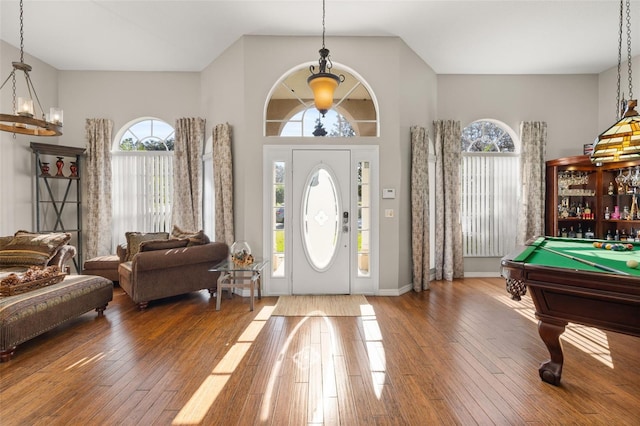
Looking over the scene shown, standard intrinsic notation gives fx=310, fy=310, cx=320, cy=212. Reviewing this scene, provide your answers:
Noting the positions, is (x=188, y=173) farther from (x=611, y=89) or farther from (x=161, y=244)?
(x=611, y=89)

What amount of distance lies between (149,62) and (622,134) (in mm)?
6525

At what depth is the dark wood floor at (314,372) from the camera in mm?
2053

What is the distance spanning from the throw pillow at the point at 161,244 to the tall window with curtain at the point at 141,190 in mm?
1596

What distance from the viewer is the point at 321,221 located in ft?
15.4

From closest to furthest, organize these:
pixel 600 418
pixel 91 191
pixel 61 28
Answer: pixel 600 418, pixel 61 28, pixel 91 191

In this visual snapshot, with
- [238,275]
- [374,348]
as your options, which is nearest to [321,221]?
[238,275]

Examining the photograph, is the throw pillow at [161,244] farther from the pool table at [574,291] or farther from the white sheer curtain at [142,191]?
Answer: the pool table at [574,291]

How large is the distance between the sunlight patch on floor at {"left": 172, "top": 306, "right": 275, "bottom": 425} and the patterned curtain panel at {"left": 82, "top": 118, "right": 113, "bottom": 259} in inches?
150

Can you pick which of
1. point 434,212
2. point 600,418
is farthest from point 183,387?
point 434,212

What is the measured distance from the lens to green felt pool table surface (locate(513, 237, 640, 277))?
2234mm

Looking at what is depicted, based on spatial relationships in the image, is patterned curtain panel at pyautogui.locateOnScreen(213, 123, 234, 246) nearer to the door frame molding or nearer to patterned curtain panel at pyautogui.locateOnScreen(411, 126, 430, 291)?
the door frame molding

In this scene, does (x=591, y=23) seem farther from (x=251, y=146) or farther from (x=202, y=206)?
(x=202, y=206)

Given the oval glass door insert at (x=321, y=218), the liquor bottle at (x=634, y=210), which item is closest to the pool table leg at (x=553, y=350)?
the oval glass door insert at (x=321, y=218)

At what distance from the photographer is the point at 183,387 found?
235cm
